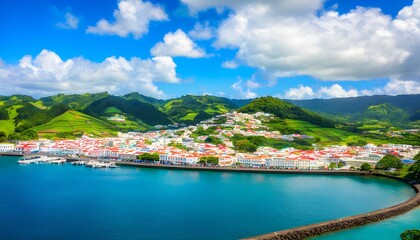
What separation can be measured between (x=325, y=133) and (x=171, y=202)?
50191mm

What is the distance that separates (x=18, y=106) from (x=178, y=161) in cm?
5839

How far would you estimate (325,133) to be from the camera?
66.8 metres

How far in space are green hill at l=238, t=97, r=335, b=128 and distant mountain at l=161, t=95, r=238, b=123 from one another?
2055cm

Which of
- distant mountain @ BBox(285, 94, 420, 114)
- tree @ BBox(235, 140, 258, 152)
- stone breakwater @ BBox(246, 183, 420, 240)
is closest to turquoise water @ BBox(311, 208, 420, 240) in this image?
stone breakwater @ BBox(246, 183, 420, 240)

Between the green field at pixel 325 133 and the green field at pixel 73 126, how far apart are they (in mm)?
37265

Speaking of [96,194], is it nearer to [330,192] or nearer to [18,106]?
[330,192]

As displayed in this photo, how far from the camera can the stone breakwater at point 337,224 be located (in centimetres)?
1636

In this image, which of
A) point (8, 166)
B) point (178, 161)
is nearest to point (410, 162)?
point (178, 161)

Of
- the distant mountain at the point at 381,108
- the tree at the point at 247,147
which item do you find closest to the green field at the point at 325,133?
the tree at the point at 247,147

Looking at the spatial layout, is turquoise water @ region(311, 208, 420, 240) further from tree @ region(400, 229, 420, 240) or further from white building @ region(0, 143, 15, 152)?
white building @ region(0, 143, 15, 152)

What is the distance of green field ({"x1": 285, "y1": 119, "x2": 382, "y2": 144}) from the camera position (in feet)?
203

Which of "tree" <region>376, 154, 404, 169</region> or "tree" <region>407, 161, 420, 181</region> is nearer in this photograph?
"tree" <region>407, 161, 420, 181</region>

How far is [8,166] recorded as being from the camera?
36.9m

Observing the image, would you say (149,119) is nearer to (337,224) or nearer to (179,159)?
(179,159)
